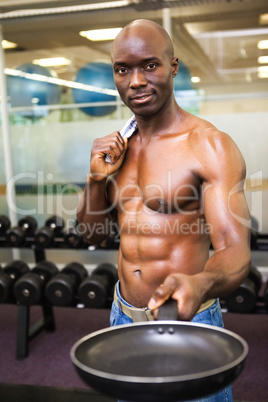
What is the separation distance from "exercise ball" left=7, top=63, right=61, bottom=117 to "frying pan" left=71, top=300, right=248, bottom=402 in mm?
4087

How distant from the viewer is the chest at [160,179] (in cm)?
116

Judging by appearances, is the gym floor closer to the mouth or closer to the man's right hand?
the man's right hand

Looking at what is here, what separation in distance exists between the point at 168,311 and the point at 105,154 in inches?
25.8

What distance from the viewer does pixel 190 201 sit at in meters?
1.18

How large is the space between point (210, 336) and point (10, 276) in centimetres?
261

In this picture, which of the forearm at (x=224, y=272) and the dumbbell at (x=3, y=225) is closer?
the forearm at (x=224, y=272)

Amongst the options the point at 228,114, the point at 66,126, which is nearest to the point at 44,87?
the point at 66,126

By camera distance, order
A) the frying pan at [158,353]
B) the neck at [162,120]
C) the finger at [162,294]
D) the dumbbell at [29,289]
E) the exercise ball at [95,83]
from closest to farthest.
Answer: the frying pan at [158,353], the finger at [162,294], the neck at [162,120], the dumbbell at [29,289], the exercise ball at [95,83]

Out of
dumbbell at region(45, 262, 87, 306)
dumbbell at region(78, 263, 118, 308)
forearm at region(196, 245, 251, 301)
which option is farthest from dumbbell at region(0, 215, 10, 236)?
forearm at region(196, 245, 251, 301)

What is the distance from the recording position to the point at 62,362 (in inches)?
108

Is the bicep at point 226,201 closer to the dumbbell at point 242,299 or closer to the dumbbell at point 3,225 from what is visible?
the dumbbell at point 242,299

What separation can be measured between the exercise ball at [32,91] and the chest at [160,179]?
3491mm

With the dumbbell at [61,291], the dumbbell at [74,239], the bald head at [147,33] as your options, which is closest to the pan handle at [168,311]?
the bald head at [147,33]

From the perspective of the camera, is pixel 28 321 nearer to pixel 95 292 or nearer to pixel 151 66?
pixel 95 292
